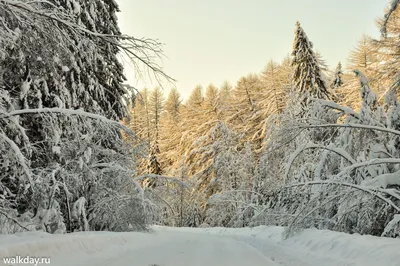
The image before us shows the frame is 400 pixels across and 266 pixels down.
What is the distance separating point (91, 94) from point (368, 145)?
27.9 feet

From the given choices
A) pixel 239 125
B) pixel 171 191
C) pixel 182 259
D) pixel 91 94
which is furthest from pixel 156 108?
pixel 182 259

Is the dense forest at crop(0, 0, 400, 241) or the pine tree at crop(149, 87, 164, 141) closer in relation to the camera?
the dense forest at crop(0, 0, 400, 241)

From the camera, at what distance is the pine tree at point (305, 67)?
71.8 feet

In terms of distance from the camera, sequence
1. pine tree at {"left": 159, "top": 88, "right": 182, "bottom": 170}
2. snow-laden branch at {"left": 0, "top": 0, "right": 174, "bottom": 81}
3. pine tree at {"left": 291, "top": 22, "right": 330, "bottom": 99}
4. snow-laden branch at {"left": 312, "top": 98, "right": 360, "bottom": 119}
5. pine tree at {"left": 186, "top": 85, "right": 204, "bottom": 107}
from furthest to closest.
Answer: pine tree at {"left": 186, "top": 85, "right": 204, "bottom": 107} < pine tree at {"left": 159, "top": 88, "right": 182, "bottom": 170} < pine tree at {"left": 291, "top": 22, "right": 330, "bottom": 99} < snow-laden branch at {"left": 312, "top": 98, "right": 360, "bottom": 119} < snow-laden branch at {"left": 0, "top": 0, "right": 174, "bottom": 81}

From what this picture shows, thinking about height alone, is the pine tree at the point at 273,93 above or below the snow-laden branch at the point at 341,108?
above

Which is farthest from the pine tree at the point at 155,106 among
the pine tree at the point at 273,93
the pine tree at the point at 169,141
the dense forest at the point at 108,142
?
the dense forest at the point at 108,142

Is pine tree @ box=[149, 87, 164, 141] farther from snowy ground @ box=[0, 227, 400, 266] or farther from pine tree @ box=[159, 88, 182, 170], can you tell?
snowy ground @ box=[0, 227, 400, 266]

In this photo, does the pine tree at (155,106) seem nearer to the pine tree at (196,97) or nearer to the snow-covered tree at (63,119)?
the pine tree at (196,97)

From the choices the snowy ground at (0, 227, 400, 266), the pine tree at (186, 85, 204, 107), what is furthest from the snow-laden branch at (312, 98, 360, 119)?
the pine tree at (186, 85, 204, 107)

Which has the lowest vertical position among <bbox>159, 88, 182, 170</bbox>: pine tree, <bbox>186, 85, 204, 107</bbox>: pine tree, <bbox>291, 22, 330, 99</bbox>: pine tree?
<bbox>159, 88, 182, 170</bbox>: pine tree

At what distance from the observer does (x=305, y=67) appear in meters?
22.1

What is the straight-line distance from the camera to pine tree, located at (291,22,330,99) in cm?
2189

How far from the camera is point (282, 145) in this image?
7.96 m

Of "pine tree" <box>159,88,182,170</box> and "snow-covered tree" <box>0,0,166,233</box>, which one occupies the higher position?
"pine tree" <box>159,88,182,170</box>
